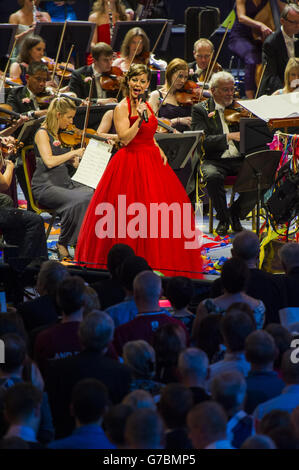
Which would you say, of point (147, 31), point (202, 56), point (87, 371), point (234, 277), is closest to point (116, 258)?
point (234, 277)

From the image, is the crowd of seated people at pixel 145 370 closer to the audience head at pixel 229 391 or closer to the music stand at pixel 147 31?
the audience head at pixel 229 391

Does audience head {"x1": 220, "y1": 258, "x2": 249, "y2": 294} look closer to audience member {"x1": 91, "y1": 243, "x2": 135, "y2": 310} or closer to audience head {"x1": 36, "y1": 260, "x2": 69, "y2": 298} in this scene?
audience member {"x1": 91, "y1": 243, "x2": 135, "y2": 310}

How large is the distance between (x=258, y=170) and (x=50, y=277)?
2.91 meters

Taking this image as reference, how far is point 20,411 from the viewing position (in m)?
3.03

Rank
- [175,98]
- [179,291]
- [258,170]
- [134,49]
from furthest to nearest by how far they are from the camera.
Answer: [134,49] < [175,98] < [258,170] < [179,291]

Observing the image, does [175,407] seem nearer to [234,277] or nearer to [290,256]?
[234,277]

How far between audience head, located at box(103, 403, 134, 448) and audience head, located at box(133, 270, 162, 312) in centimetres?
103

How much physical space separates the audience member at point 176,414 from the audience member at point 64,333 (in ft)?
2.27

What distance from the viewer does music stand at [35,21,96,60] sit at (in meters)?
10.6

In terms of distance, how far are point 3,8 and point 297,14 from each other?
5.61 metres

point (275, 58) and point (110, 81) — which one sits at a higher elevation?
point (275, 58)

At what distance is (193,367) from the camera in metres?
3.31

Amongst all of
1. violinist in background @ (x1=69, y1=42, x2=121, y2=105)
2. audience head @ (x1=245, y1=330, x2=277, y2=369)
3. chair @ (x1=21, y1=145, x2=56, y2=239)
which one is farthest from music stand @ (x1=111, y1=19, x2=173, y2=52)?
audience head @ (x1=245, y1=330, x2=277, y2=369)
